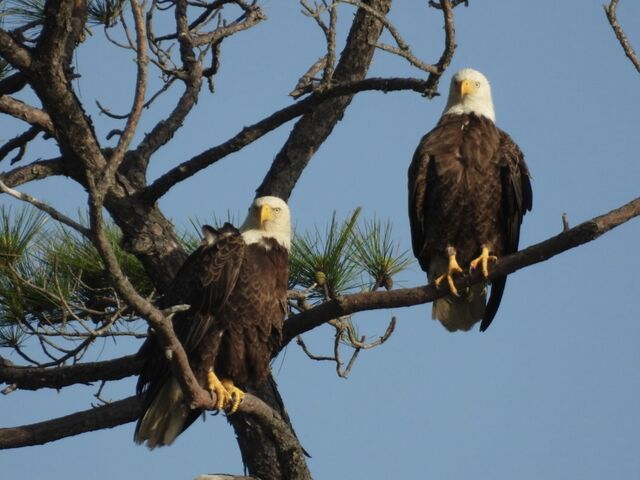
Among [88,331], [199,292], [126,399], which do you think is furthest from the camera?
[126,399]

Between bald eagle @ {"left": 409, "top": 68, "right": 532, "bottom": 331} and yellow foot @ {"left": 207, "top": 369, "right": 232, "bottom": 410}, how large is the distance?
96 cm

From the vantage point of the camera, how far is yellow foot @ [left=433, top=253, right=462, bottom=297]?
14.6 feet

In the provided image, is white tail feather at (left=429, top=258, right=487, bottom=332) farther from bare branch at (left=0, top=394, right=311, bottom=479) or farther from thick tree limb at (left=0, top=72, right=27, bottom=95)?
thick tree limb at (left=0, top=72, right=27, bottom=95)

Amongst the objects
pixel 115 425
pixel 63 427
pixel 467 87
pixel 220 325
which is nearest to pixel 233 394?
pixel 220 325

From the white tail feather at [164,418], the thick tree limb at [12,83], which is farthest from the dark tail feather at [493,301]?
the thick tree limb at [12,83]

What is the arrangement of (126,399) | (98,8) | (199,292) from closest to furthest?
(199,292)
(126,399)
(98,8)

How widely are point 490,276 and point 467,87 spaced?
123 centimetres

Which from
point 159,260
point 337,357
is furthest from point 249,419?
point 159,260

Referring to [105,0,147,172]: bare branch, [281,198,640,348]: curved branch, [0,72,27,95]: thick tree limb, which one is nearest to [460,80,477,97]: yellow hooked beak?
[281,198,640,348]: curved branch

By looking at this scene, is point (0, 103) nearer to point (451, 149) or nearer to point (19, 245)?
point (19, 245)

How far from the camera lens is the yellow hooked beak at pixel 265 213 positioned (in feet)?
15.2

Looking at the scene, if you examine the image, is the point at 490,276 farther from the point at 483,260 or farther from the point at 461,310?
the point at 461,310

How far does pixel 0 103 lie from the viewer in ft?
15.3

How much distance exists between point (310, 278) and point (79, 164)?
1057 mm
